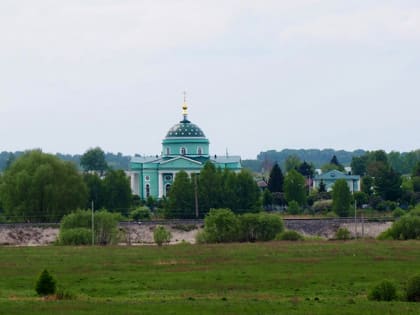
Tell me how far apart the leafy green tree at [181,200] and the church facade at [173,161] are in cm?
2574

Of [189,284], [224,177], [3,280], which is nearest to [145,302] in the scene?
[189,284]

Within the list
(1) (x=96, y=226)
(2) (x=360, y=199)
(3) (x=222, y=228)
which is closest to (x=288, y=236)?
(3) (x=222, y=228)

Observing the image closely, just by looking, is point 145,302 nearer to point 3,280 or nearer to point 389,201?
point 3,280

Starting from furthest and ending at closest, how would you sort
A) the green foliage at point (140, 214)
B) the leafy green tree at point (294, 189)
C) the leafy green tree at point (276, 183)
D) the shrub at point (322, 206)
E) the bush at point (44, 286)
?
1. the leafy green tree at point (276, 183)
2. the leafy green tree at point (294, 189)
3. the shrub at point (322, 206)
4. the green foliage at point (140, 214)
5. the bush at point (44, 286)

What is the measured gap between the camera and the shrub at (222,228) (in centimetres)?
7994

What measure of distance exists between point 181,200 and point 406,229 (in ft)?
111

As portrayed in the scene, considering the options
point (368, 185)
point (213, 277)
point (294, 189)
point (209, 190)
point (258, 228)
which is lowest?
point (213, 277)

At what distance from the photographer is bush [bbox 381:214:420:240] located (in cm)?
7738

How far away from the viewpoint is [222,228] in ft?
263

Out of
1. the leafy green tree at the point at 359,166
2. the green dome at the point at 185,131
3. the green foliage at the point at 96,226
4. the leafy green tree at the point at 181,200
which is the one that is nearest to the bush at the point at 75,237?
the green foliage at the point at 96,226

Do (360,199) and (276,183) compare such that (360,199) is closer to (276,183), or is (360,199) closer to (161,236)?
(276,183)

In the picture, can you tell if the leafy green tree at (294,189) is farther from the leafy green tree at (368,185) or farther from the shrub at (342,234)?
the shrub at (342,234)

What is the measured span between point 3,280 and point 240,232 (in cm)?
3406

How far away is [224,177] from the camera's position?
11138cm
